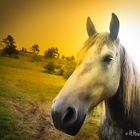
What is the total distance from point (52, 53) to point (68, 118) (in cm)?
65

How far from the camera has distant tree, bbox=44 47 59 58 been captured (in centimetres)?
235

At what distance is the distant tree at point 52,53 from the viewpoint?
2.35 meters

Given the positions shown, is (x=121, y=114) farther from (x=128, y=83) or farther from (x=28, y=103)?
(x=28, y=103)

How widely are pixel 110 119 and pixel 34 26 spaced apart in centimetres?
91

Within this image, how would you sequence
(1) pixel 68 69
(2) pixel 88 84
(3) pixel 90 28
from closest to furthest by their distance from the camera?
(2) pixel 88 84 → (3) pixel 90 28 → (1) pixel 68 69

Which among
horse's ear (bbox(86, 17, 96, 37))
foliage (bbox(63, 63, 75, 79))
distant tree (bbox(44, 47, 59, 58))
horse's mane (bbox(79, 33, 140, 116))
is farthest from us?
distant tree (bbox(44, 47, 59, 58))

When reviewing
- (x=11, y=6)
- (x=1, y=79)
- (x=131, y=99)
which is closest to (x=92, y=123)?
(x=131, y=99)

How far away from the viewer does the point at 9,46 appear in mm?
2424

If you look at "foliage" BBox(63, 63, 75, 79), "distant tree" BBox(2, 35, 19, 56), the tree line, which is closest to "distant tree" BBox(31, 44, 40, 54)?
the tree line

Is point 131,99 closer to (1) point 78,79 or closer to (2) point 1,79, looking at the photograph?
(1) point 78,79

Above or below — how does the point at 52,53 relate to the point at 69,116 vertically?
above

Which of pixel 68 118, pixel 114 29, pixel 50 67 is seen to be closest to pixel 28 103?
pixel 50 67

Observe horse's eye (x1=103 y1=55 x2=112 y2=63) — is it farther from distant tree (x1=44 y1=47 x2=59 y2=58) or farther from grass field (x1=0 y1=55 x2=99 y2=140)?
distant tree (x1=44 y1=47 x2=59 y2=58)

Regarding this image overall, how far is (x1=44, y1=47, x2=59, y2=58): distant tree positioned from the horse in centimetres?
39
